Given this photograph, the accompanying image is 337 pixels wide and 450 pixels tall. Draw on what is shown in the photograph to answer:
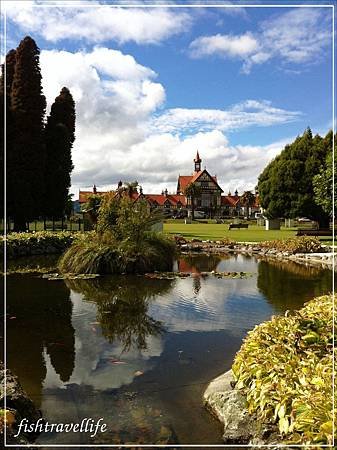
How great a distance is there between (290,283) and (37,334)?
778 cm

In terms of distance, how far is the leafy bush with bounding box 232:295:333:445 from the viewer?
3082 mm

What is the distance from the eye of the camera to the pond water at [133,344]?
404 centimetres

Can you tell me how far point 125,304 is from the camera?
9.12 meters

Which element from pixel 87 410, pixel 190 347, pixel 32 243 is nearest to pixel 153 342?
pixel 190 347

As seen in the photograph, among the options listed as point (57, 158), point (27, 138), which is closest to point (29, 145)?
point (27, 138)

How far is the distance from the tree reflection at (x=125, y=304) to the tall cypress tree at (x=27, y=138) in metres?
17.0

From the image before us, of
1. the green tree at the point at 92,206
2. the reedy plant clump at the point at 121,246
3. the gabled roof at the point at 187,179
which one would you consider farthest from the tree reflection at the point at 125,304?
the gabled roof at the point at 187,179

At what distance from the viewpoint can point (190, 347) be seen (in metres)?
6.21

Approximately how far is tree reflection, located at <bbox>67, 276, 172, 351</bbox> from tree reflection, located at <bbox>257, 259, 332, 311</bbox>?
2792 mm

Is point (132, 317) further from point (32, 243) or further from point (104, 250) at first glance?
point (32, 243)

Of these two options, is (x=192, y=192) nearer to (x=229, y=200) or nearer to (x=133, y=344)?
(x=229, y=200)

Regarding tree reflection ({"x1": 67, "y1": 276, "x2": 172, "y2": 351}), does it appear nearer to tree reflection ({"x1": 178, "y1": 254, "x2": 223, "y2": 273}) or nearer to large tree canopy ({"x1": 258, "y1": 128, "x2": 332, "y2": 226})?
tree reflection ({"x1": 178, "y1": 254, "x2": 223, "y2": 273})

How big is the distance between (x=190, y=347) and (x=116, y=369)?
134 centimetres

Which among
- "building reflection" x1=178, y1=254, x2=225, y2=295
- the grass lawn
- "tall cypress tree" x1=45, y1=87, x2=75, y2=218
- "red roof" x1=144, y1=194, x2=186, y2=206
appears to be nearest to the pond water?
"building reflection" x1=178, y1=254, x2=225, y2=295
